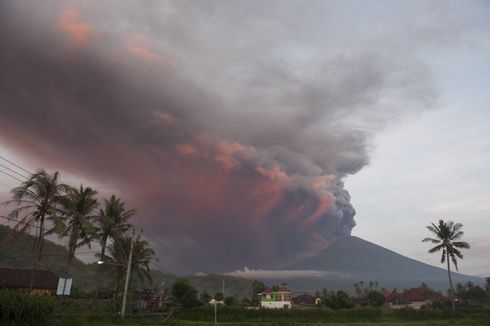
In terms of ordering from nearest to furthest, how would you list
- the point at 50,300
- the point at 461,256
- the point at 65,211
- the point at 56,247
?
the point at 50,300, the point at 65,211, the point at 461,256, the point at 56,247

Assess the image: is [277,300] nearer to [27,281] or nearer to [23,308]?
[27,281]

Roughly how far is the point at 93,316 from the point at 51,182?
14.9 meters

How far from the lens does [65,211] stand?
4416 centimetres

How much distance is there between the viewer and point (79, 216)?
4488cm

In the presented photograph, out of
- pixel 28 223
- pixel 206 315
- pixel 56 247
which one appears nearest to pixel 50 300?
pixel 28 223

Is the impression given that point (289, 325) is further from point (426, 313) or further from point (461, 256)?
point (461, 256)

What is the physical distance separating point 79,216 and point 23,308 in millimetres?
20671

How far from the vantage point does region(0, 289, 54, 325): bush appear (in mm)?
24109

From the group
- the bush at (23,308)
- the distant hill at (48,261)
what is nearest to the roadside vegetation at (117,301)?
the bush at (23,308)

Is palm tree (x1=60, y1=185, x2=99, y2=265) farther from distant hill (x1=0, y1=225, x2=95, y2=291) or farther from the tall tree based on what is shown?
distant hill (x1=0, y1=225, x2=95, y2=291)

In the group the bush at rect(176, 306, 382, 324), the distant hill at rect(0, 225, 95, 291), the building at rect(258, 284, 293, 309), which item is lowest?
the bush at rect(176, 306, 382, 324)

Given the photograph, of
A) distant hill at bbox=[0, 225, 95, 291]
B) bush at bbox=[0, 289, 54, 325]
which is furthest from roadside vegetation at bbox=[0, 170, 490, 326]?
distant hill at bbox=[0, 225, 95, 291]

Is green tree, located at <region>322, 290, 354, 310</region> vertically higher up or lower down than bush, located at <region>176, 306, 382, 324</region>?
higher up

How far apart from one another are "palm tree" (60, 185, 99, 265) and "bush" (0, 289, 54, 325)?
15.7 m
